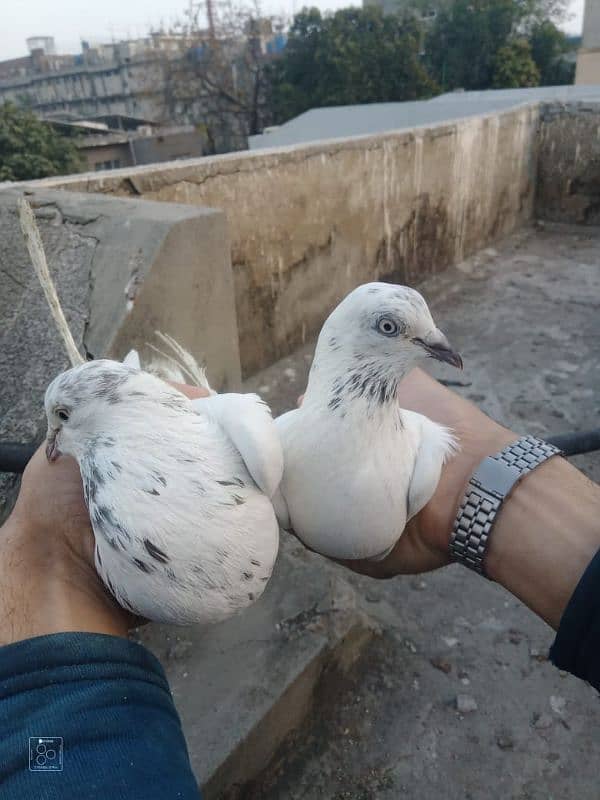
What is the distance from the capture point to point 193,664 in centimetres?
217

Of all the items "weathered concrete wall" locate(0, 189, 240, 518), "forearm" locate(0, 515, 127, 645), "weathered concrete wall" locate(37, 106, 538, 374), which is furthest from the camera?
"weathered concrete wall" locate(37, 106, 538, 374)

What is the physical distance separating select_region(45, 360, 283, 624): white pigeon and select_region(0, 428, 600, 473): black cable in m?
0.65

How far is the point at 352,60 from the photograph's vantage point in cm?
2080

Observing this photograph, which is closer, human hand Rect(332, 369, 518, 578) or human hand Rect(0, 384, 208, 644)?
human hand Rect(0, 384, 208, 644)

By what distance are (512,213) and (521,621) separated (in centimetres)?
622

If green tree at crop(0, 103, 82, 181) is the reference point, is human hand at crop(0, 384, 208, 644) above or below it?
above

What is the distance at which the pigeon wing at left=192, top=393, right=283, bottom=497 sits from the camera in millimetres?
1200

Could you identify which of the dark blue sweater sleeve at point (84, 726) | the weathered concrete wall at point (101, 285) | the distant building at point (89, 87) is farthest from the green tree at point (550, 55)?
the dark blue sweater sleeve at point (84, 726)

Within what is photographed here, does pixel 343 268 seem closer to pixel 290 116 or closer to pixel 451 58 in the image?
pixel 290 116

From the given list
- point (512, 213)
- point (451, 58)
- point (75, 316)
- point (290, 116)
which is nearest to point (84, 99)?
point (290, 116)

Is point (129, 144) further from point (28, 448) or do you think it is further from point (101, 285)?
point (28, 448)

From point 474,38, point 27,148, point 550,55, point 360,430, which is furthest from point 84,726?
point 550,55

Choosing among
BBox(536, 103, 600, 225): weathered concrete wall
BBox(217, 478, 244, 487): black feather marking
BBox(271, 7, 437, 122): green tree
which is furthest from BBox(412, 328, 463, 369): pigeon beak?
BBox(271, 7, 437, 122): green tree

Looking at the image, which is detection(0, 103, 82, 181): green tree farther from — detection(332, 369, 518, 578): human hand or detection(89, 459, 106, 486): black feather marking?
detection(89, 459, 106, 486): black feather marking
